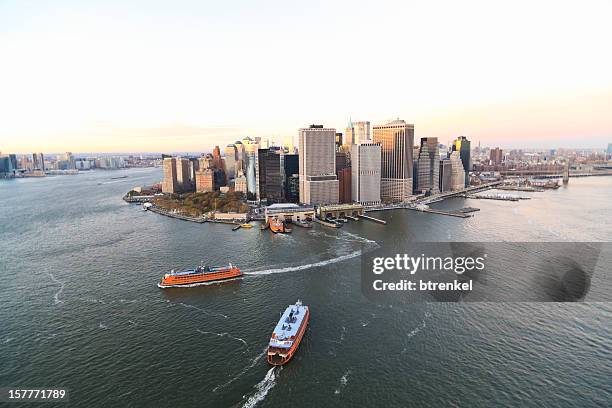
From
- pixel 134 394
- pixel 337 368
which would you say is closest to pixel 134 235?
pixel 134 394

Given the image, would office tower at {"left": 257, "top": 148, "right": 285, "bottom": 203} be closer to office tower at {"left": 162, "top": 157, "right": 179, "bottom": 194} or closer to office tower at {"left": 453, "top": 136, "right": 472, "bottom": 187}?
office tower at {"left": 162, "top": 157, "right": 179, "bottom": 194}

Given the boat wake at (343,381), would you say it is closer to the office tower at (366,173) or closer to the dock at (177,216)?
the dock at (177,216)

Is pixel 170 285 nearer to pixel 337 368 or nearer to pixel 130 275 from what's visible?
pixel 130 275

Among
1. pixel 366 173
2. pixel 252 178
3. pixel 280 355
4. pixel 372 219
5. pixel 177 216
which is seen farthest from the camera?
pixel 252 178

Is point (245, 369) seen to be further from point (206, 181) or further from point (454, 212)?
point (206, 181)

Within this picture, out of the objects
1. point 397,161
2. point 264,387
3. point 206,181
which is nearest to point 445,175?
point 397,161
